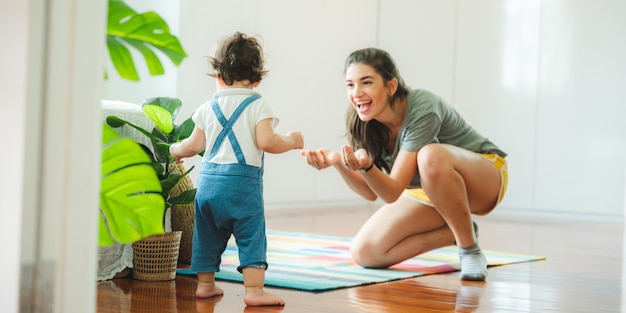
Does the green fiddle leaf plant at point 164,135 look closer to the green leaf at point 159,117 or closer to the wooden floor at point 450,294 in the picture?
the green leaf at point 159,117

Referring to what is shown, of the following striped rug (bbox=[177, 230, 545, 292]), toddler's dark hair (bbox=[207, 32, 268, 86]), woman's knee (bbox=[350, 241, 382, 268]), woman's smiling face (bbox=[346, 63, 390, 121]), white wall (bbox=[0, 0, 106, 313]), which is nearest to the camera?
white wall (bbox=[0, 0, 106, 313])

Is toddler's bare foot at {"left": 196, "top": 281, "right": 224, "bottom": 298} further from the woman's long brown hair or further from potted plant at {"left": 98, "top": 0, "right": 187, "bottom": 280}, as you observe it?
potted plant at {"left": 98, "top": 0, "right": 187, "bottom": 280}

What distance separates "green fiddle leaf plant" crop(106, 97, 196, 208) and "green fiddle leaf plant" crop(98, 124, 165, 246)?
132 cm

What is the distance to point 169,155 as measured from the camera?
250 centimetres

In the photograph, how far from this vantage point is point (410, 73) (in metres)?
6.67

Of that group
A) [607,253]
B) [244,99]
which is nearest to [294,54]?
[607,253]

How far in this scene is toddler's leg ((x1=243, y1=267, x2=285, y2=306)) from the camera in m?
2.11

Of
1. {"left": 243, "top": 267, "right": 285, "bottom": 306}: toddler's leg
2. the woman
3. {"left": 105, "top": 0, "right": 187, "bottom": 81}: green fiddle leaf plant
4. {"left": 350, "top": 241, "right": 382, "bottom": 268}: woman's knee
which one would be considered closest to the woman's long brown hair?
the woman

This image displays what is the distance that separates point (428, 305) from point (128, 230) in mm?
1263

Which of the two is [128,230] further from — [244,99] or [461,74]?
[461,74]

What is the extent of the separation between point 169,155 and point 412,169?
2.50 feet

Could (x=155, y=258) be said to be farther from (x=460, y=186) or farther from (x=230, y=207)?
(x=460, y=186)

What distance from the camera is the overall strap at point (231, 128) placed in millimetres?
2160

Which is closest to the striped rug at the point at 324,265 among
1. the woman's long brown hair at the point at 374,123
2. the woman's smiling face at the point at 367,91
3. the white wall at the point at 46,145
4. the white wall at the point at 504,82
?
the woman's long brown hair at the point at 374,123
